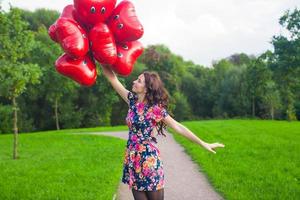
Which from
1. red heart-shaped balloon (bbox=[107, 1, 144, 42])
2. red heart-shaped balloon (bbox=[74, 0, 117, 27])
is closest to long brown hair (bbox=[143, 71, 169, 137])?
red heart-shaped balloon (bbox=[107, 1, 144, 42])

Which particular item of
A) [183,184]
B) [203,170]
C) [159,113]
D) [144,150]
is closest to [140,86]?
[159,113]

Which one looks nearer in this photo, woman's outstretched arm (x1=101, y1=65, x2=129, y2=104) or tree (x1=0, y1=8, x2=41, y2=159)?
woman's outstretched arm (x1=101, y1=65, x2=129, y2=104)

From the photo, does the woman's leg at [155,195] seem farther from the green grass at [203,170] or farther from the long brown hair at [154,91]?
the green grass at [203,170]

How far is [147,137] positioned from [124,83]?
31.7 m

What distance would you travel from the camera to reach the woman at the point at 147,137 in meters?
3.94

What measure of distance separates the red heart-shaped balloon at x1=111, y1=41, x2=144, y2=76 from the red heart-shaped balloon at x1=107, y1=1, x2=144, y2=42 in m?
0.10

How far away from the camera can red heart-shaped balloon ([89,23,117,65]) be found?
4.29 m

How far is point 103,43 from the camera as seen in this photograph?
14.1 feet

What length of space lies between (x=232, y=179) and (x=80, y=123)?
30315 millimetres

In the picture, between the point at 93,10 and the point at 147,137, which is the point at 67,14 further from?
the point at 147,137

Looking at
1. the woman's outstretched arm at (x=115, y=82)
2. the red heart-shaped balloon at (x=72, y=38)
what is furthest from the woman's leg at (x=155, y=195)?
the red heart-shaped balloon at (x=72, y=38)

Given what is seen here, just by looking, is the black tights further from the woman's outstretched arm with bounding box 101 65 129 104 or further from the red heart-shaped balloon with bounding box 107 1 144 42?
the red heart-shaped balloon with bounding box 107 1 144 42

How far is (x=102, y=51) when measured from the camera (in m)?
4.29

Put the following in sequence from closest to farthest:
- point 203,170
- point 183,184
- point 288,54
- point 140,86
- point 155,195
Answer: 1. point 155,195
2. point 140,86
3. point 183,184
4. point 203,170
5. point 288,54
